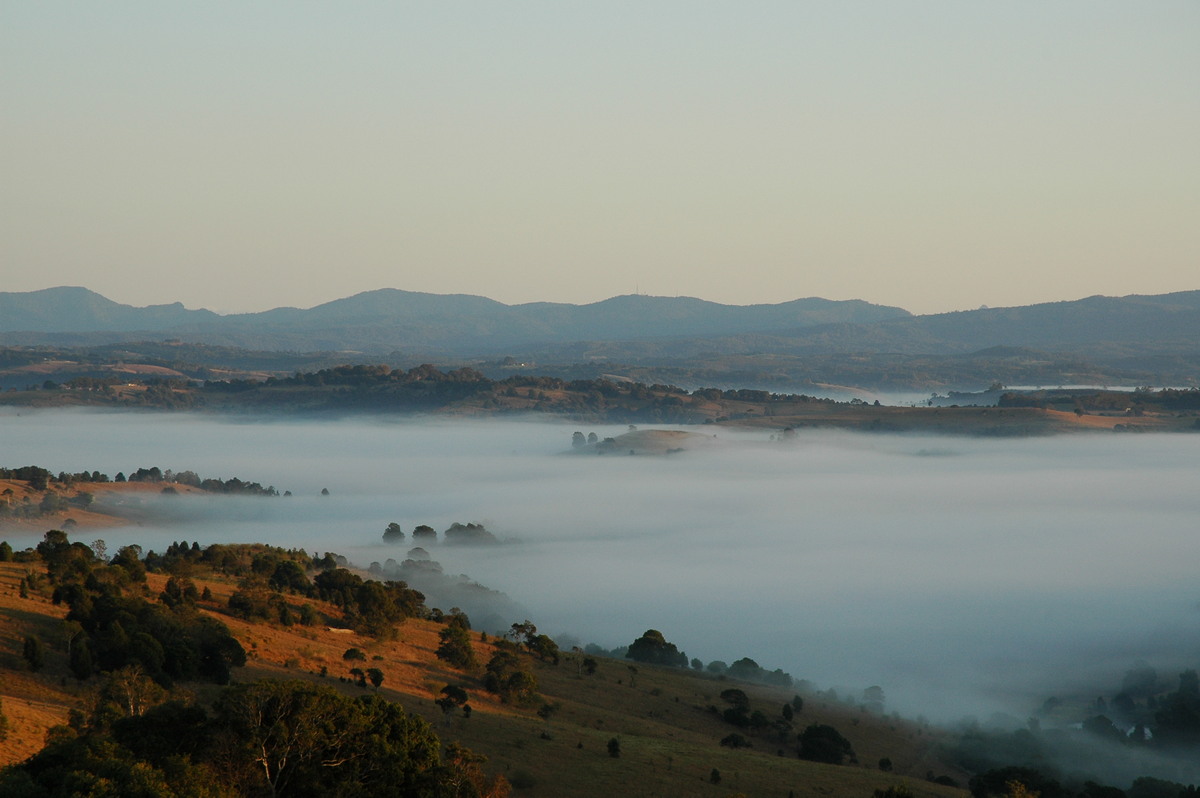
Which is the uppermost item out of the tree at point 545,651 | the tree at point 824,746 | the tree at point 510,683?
the tree at point 510,683

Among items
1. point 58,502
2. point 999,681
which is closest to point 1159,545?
point 999,681

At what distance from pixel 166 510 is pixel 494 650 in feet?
365

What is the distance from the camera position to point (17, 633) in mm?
39406

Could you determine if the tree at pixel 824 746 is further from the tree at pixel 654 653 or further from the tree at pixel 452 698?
the tree at pixel 654 653

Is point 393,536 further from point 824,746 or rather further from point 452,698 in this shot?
point 452,698

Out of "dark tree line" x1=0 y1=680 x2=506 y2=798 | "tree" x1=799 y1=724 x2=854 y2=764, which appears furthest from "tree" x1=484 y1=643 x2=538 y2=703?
"dark tree line" x1=0 y1=680 x2=506 y2=798

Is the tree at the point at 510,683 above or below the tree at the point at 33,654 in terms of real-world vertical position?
below

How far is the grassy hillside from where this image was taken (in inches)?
1505

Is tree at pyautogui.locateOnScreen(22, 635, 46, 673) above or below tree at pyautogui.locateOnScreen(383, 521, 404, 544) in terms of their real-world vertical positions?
above

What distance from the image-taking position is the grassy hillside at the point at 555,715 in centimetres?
3822

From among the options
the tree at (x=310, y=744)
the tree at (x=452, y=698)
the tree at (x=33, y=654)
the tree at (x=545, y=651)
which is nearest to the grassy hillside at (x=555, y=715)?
the tree at (x=33, y=654)

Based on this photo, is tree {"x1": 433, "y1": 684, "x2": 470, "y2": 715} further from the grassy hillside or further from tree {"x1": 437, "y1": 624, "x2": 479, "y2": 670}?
tree {"x1": 437, "y1": 624, "x2": 479, "y2": 670}

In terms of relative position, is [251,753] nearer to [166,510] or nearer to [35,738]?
[35,738]

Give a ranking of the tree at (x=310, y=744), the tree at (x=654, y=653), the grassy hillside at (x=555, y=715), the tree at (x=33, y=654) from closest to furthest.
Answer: the tree at (x=310, y=744), the tree at (x=33, y=654), the grassy hillside at (x=555, y=715), the tree at (x=654, y=653)
